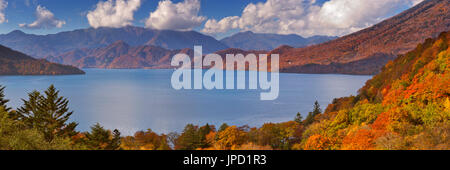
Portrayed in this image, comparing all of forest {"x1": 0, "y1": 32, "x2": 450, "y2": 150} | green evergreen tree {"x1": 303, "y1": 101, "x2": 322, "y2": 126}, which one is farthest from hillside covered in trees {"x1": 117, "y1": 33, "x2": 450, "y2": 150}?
green evergreen tree {"x1": 303, "y1": 101, "x2": 322, "y2": 126}

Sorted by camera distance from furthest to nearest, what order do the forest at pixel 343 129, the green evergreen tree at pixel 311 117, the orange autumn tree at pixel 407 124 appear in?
the green evergreen tree at pixel 311 117 → the forest at pixel 343 129 → the orange autumn tree at pixel 407 124

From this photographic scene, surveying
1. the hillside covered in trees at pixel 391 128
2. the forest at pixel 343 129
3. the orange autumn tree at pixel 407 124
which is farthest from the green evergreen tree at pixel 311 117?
the orange autumn tree at pixel 407 124

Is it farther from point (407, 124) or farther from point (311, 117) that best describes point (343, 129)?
point (311, 117)

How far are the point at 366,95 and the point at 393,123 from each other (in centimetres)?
4427

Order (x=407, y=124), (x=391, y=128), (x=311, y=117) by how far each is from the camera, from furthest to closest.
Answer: (x=311, y=117) < (x=407, y=124) < (x=391, y=128)

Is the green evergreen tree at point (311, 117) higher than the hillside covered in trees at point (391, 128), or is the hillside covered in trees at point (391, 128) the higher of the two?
the hillside covered in trees at point (391, 128)

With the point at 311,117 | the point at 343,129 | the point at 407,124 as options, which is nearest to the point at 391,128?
the point at 407,124

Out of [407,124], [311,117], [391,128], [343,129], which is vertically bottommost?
[311,117]

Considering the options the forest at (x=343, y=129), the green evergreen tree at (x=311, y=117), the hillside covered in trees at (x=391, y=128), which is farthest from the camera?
the green evergreen tree at (x=311, y=117)

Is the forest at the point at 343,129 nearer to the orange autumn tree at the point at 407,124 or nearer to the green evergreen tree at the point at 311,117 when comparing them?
the orange autumn tree at the point at 407,124

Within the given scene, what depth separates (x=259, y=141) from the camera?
3969 cm

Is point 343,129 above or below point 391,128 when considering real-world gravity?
below
